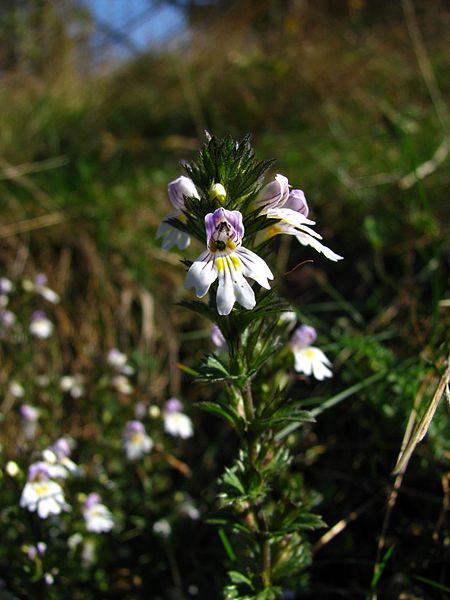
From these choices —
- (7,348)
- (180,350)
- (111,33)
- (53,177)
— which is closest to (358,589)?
(180,350)

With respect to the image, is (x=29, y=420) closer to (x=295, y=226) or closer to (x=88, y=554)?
(x=88, y=554)

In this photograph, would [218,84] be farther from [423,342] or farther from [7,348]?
[423,342]

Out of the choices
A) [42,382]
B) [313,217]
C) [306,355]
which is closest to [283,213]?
[306,355]

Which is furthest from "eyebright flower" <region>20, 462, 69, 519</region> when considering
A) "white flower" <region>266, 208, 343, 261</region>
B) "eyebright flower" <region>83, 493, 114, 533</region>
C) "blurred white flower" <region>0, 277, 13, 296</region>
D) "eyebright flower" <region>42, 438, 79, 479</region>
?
"blurred white flower" <region>0, 277, 13, 296</region>

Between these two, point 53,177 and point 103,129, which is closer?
point 53,177

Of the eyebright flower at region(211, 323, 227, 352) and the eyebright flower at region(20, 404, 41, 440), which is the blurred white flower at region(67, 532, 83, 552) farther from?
the eyebright flower at region(211, 323, 227, 352)
